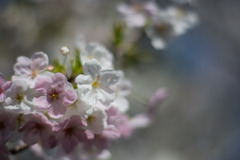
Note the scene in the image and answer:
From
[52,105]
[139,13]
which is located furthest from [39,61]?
[139,13]

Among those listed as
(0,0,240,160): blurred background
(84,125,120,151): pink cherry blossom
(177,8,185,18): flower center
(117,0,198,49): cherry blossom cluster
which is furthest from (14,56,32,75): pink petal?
(0,0,240,160): blurred background

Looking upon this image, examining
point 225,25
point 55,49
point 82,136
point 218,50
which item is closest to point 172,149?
point 218,50

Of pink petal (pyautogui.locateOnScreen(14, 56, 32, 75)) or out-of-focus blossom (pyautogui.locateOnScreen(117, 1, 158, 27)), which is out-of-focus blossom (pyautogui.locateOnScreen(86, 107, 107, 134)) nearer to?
pink petal (pyautogui.locateOnScreen(14, 56, 32, 75))

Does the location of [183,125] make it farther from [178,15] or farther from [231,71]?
[178,15]

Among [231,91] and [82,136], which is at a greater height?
[231,91]

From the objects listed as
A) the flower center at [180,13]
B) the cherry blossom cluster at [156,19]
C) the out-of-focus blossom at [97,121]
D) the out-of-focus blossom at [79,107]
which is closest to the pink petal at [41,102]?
the out-of-focus blossom at [79,107]

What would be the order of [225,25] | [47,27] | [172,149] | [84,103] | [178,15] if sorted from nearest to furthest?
1. [84,103]
2. [178,15]
3. [47,27]
4. [225,25]
5. [172,149]

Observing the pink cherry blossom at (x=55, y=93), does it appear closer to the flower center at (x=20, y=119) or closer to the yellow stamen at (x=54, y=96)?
the yellow stamen at (x=54, y=96)
